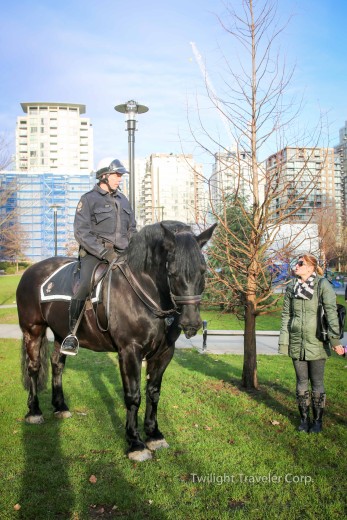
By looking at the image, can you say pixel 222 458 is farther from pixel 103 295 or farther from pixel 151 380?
pixel 103 295

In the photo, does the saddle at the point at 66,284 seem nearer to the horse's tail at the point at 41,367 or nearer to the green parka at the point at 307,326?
the horse's tail at the point at 41,367

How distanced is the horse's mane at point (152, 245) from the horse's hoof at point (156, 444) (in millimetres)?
2000

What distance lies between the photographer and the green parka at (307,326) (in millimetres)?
5059

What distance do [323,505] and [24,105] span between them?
142413 mm

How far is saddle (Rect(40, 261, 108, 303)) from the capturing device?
16.1 ft

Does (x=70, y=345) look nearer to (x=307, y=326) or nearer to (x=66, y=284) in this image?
(x=66, y=284)

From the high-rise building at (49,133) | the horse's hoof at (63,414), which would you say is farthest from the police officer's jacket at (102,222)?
the high-rise building at (49,133)

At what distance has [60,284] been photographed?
5.54 meters

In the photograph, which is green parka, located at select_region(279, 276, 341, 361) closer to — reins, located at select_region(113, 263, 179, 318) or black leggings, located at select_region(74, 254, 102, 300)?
reins, located at select_region(113, 263, 179, 318)

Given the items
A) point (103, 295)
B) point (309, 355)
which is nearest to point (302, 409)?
point (309, 355)

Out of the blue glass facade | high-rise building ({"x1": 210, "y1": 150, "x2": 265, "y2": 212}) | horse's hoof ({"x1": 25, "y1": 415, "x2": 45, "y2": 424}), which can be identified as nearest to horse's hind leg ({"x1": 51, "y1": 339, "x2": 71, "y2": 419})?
horse's hoof ({"x1": 25, "y1": 415, "x2": 45, "y2": 424})

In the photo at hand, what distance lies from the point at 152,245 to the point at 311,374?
262 centimetres

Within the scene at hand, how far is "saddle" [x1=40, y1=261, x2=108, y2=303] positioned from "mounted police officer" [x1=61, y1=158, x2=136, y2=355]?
9cm

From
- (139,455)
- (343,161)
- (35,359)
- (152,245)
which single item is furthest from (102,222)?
(343,161)
